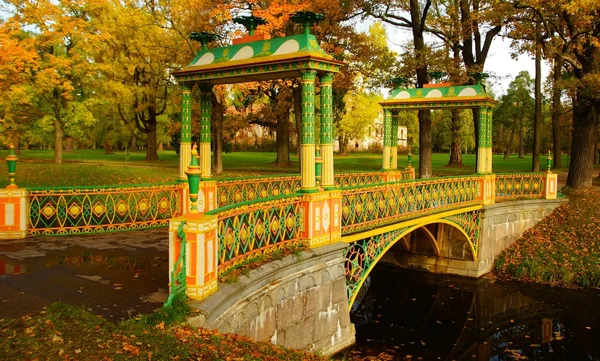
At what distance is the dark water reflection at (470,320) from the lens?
36.7 feet

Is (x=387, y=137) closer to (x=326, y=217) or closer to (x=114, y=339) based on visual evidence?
(x=326, y=217)

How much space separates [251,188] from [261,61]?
15.6 feet

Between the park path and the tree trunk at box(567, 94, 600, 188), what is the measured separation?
17481 millimetres

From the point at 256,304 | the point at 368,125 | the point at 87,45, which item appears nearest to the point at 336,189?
the point at 256,304

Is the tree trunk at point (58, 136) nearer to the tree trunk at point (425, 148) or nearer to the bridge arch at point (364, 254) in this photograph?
the tree trunk at point (425, 148)

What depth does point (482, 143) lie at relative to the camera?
640 inches

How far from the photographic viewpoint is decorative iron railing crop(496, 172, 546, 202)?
57.2ft

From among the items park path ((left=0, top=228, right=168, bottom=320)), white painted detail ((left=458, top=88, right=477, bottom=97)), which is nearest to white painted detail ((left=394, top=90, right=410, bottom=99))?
white painted detail ((left=458, top=88, right=477, bottom=97))

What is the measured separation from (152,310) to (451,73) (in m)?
17.7

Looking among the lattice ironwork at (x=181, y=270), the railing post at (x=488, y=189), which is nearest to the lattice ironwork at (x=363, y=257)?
the lattice ironwork at (x=181, y=270)

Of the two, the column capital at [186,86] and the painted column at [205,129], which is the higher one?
the column capital at [186,86]

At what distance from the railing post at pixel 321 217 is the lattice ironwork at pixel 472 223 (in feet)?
21.9

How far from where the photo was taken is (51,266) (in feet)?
25.1

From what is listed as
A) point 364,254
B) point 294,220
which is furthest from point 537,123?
point 294,220
